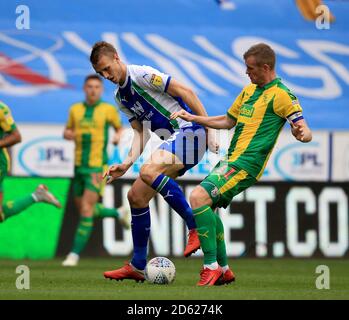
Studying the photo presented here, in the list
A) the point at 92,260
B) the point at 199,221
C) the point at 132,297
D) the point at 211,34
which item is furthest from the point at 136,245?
the point at 211,34

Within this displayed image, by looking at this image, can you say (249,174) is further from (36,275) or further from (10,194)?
(10,194)

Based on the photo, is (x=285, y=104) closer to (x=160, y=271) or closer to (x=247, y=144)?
(x=247, y=144)

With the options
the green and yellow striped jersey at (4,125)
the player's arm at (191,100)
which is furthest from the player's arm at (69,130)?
the player's arm at (191,100)

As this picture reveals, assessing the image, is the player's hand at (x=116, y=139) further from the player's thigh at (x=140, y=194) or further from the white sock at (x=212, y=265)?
the white sock at (x=212, y=265)

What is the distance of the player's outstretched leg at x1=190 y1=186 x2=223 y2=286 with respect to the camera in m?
8.48

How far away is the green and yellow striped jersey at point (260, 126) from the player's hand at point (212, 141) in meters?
0.30

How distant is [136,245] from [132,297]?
1632 mm

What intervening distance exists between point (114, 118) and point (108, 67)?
5.37 meters

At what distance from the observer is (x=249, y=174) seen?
28.2ft

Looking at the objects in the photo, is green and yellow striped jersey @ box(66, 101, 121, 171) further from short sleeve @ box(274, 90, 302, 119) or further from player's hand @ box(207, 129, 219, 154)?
short sleeve @ box(274, 90, 302, 119)

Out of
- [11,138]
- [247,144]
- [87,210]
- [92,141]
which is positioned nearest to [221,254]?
[247,144]

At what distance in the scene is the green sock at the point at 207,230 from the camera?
848cm

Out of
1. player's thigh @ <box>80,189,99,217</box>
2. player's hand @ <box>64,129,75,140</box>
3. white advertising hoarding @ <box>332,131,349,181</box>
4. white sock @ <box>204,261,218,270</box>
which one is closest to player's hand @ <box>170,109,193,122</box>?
white sock @ <box>204,261,218,270</box>

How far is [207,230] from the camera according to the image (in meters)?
8.52
